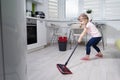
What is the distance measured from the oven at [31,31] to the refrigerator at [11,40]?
246 cm

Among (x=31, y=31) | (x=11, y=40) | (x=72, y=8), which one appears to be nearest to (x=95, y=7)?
(x=72, y=8)

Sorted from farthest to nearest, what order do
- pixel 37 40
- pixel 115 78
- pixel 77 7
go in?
pixel 77 7 → pixel 37 40 → pixel 115 78

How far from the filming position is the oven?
329cm

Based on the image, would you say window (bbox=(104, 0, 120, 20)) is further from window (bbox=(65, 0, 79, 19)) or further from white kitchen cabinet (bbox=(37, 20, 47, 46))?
white kitchen cabinet (bbox=(37, 20, 47, 46))

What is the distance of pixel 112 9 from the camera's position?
4.86 meters

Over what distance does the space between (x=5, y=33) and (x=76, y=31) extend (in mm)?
4278

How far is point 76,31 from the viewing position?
192 inches

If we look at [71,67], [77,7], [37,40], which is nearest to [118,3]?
[77,7]

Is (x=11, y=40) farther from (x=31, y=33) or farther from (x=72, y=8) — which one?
(x=72, y=8)

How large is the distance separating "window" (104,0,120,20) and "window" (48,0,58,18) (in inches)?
Answer: 72.8

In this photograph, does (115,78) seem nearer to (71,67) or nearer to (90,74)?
(90,74)

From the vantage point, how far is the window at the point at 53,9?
5068 millimetres

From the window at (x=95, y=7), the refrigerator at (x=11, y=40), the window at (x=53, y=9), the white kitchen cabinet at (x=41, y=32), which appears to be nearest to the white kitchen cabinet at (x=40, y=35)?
the white kitchen cabinet at (x=41, y=32)

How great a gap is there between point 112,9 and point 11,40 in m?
4.77
